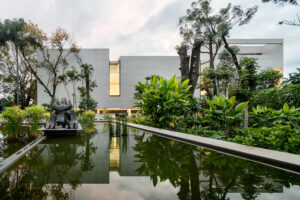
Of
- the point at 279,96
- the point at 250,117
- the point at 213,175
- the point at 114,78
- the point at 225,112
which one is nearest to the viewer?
the point at 213,175

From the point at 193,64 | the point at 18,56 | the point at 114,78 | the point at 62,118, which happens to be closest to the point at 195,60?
the point at 193,64

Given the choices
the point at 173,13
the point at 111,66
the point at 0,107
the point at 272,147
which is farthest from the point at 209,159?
the point at 111,66

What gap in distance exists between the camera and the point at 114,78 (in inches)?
1329

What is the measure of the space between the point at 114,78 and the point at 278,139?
31.7 meters

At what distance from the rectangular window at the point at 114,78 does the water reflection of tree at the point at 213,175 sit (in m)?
30.6

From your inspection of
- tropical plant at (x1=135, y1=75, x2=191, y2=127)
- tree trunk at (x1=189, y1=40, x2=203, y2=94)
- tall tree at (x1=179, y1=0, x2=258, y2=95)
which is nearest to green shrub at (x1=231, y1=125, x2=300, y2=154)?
tropical plant at (x1=135, y1=75, x2=191, y2=127)

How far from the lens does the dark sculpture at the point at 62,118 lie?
6870 mm

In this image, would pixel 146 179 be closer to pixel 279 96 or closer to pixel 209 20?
pixel 279 96

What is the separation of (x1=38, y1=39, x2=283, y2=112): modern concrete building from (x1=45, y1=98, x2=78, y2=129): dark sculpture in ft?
80.8

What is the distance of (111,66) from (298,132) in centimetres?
3267

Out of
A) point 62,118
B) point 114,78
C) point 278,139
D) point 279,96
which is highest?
point 114,78

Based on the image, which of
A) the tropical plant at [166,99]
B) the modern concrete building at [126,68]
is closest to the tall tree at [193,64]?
the tropical plant at [166,99]

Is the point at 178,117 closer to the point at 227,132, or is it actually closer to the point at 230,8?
the point at 227,132

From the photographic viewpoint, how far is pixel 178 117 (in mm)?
9117
